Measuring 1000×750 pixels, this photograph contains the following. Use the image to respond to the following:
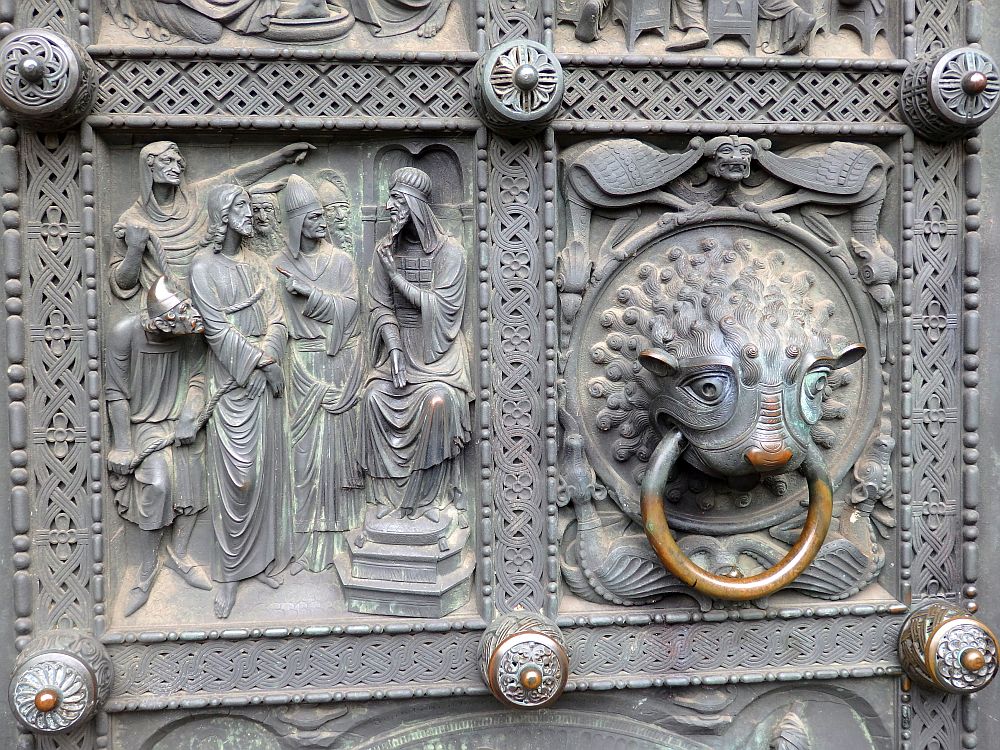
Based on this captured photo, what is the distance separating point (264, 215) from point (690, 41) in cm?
182

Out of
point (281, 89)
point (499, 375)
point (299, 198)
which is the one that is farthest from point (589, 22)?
point (499, 375)

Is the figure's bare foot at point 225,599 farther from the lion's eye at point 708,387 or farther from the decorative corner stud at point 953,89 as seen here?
the decorative corner stud at point 953,89

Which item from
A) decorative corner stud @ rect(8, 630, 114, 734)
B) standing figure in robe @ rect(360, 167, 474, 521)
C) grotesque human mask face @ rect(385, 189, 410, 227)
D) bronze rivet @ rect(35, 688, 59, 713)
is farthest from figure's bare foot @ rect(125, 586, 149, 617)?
grotesque human mask face @ rect(385, 189, 410, 227)

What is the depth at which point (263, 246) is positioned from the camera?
A: 3.53 metres

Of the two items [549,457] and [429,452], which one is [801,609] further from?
[429,452]

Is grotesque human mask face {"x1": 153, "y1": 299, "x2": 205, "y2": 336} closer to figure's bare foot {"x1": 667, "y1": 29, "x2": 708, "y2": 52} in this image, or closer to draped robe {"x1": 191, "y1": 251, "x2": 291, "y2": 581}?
draped robe {"x1": 191, "y1": 251, "x2": 291, "y2": 581}

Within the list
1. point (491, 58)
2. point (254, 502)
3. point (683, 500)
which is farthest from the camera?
point (683, 500)

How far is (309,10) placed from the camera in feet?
11.3

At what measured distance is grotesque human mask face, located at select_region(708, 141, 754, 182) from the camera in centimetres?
355

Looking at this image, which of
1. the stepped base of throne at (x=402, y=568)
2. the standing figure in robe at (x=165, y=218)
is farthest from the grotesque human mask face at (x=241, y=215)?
the stepped base of throne at (x=402, y=568)

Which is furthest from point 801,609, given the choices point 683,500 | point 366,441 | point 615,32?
point 615,32

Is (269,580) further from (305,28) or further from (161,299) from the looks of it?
(305,28)

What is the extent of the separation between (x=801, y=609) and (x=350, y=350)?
2130 mm

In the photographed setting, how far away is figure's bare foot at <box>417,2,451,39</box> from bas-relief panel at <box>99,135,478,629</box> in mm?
439
